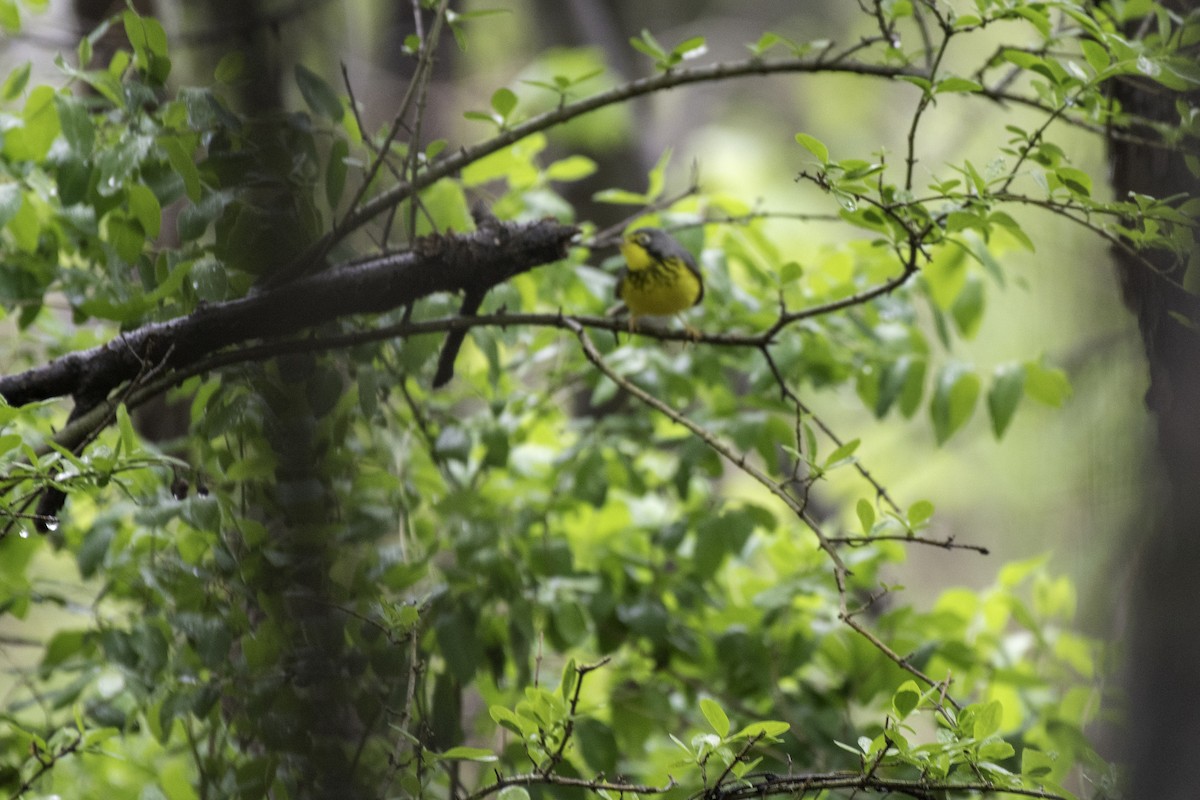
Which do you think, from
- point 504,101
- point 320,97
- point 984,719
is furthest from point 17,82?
point 984,719

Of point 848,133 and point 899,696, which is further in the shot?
point 848,133

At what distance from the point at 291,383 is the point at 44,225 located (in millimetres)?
1473

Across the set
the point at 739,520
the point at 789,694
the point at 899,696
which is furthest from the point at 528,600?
the point at 899,696

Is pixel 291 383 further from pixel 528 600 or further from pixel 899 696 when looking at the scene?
pixel 528 600

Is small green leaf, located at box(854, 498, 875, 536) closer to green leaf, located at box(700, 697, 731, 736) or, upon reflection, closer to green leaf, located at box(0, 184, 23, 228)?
green leaf, located at box(700, 697, 731, 736)

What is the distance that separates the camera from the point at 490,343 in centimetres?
223

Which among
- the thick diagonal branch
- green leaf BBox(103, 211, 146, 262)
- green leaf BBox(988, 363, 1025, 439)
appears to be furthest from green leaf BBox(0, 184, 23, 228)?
green leaf BBox(988, 363, 1025, 439)

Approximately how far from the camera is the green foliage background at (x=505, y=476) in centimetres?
125

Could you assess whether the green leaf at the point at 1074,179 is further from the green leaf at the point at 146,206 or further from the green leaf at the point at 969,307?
the green leaf at the point at 146,206

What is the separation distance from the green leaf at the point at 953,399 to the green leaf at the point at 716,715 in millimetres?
1170

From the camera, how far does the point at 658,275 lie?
107 inches

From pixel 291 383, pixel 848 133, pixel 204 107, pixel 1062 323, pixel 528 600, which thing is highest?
pixel 204 107

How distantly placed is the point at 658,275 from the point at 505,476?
69 centimetres

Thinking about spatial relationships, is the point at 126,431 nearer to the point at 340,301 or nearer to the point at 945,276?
the point at 340,301
